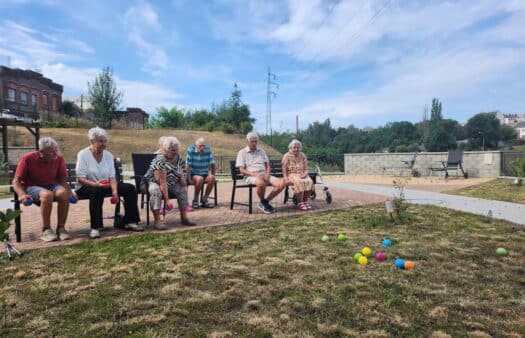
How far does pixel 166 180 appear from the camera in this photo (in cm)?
468

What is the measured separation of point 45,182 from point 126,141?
2519cm

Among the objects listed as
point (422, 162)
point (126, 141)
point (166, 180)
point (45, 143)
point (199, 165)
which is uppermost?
point (126, 141)

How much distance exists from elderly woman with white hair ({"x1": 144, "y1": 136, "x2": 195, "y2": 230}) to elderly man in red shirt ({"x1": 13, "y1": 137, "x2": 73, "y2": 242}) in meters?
0.91

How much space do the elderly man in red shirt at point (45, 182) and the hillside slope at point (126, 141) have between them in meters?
19.5

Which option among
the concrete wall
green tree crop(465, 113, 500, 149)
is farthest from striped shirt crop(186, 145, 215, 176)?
green tree crop(465, 113, 500, 149)

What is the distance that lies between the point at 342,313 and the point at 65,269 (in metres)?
2.29

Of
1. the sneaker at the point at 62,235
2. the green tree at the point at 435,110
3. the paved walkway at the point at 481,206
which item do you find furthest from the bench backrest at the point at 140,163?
the green tree at the point at 435,110

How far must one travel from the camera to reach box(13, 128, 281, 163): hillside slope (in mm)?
24297

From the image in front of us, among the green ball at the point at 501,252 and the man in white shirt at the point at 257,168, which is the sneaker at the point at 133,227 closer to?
the man in white shirt at the point at 257,168

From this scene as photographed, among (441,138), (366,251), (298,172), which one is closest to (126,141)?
(298,172)

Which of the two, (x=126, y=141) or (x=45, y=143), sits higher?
(x=126, y=141)

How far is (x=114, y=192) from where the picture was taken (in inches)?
169

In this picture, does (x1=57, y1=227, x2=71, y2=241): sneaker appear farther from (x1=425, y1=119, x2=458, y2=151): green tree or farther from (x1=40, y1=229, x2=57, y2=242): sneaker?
(x1=425, y1=119, x2=458, y2=151): green tree

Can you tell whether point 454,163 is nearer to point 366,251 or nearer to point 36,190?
point 366,251
